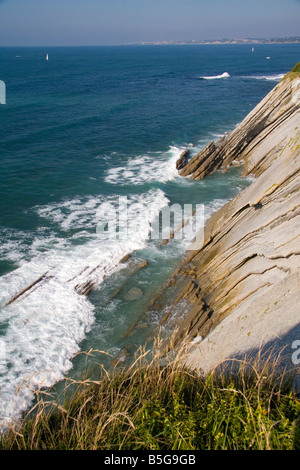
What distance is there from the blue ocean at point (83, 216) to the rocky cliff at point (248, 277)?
74.9 inches

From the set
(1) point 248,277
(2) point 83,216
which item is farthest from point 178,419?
(2) point 83,216

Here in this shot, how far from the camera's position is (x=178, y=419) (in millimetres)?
5375

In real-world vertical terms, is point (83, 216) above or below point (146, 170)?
below

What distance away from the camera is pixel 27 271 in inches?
680

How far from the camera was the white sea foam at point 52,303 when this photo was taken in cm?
1223

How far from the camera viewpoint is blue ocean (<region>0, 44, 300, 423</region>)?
527 inches

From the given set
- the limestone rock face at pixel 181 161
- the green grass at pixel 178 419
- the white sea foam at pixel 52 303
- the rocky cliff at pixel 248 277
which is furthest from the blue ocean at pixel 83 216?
the rocky cliff at pixel 248 277

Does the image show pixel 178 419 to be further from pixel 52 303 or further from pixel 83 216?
pixel 83 216

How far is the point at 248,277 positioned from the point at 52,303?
8780mm

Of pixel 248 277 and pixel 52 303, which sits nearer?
pixel 248 277

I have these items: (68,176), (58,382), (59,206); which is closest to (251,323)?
(58,382)

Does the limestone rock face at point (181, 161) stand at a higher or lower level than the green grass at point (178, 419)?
higher

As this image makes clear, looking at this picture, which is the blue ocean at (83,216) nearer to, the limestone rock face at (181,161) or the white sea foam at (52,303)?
the white sea foam at (52,303)
